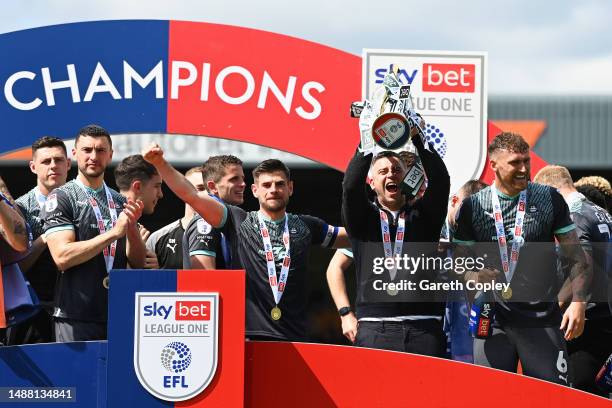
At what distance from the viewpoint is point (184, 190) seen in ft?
15.8

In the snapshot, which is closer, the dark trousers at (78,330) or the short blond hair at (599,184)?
the dark trousers at (78,330)

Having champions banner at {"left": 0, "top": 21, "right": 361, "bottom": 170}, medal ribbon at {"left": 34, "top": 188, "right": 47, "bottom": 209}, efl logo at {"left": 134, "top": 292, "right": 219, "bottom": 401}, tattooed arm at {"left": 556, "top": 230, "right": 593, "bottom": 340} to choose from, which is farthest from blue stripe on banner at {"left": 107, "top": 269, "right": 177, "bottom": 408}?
champions banner at {"left": 0, "top": 21, "right": 361, "bottom": 170}

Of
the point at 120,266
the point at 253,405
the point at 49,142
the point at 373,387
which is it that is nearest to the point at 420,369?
the point at 373,387

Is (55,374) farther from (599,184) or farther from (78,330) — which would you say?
(599,184)

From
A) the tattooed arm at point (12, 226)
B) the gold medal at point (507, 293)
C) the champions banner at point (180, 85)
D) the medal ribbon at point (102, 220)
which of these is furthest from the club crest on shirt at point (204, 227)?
the champions banner at point (180, 85)

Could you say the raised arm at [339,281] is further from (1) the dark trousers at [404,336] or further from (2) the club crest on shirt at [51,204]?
(2) the club crest on shirt at [51,204]

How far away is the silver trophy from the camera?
445cm

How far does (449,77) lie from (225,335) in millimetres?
3693

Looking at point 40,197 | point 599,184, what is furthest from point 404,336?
point 40,197

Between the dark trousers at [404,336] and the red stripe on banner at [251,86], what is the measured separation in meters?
2.92

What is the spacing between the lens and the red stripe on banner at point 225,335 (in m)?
4.16

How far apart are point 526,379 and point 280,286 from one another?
1.60 m

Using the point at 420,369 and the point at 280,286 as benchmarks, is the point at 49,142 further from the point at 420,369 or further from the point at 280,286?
the point at 420,369

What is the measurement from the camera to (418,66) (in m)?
7.29
